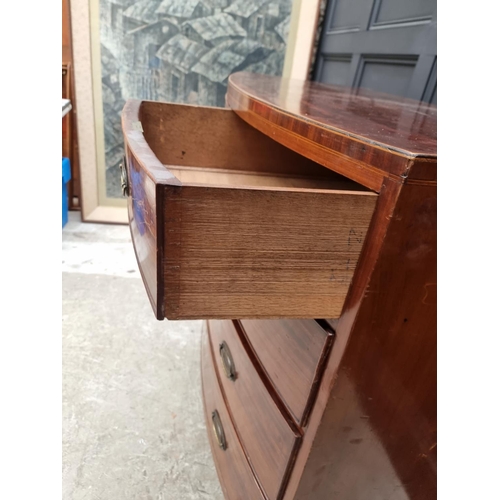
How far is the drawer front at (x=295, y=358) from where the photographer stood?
1.49 feet

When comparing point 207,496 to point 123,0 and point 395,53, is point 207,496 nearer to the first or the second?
point 395,53

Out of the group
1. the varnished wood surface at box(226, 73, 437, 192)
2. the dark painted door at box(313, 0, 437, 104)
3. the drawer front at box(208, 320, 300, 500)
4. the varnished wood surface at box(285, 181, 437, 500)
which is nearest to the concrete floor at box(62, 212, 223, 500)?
the drawer front at box(208, 320, 300, 500)

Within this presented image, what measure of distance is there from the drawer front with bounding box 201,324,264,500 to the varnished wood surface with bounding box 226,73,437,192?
524mm

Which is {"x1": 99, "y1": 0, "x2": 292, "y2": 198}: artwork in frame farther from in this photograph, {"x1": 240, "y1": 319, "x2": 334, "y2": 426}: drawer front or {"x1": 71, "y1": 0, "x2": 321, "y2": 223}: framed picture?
{"x1": 240, "y1": 319, "x2": 334, "y2": 426}: drawer front

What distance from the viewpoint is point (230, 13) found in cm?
160

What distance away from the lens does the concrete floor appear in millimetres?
813

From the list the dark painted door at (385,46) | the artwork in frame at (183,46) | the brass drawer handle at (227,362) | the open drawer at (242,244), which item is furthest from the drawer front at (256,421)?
the artwork in frame at (183,46)

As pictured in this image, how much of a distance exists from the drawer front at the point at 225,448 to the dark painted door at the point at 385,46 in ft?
2.72

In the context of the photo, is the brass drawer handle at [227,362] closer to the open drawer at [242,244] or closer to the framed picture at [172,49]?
the open drawer at [242,244]

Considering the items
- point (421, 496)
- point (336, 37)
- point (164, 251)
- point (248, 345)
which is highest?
point (336, 37)

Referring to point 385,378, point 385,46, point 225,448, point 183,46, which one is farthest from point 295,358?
point 183,46

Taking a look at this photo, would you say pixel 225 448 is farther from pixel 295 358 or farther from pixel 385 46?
pixel 385 46
